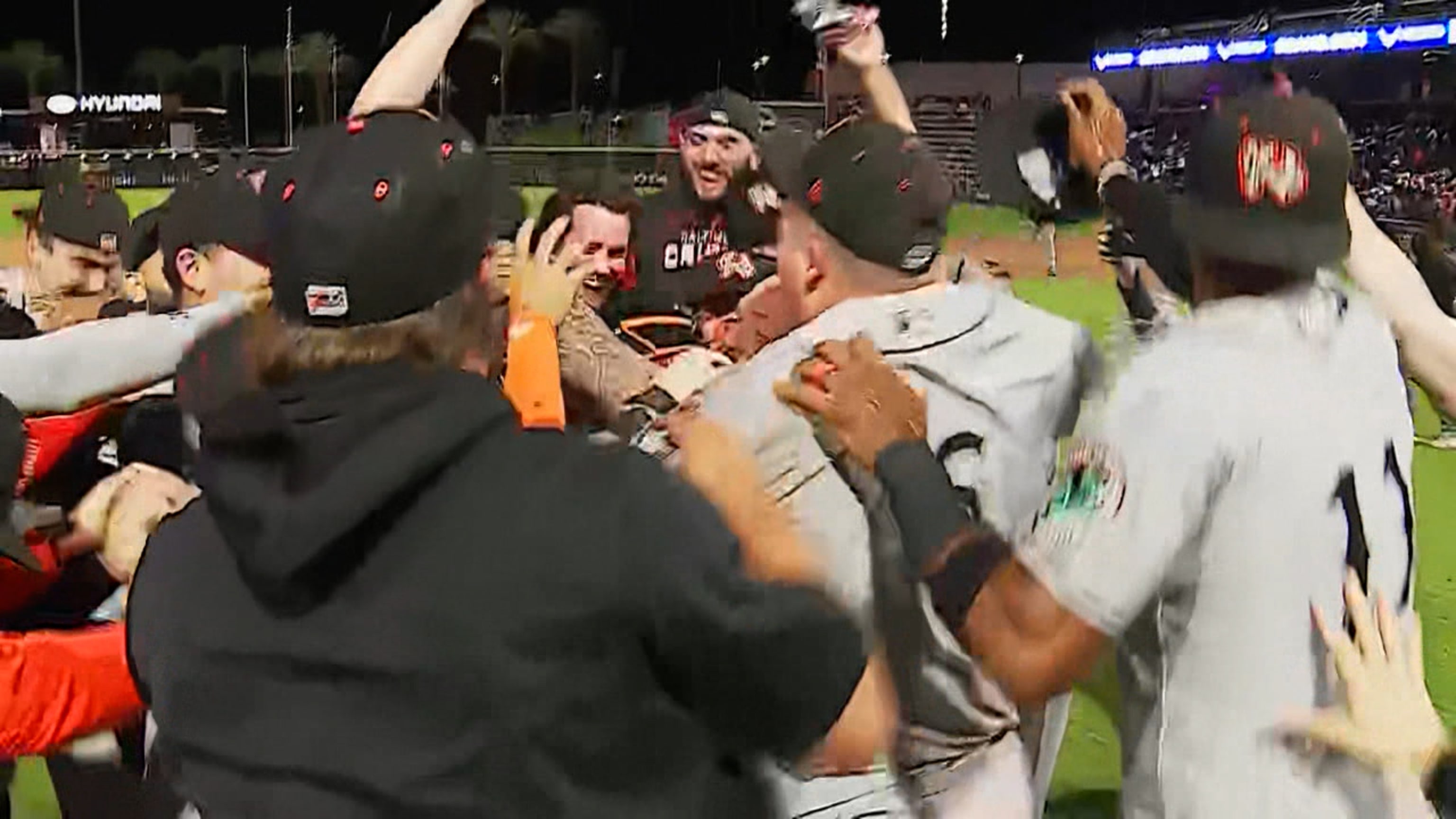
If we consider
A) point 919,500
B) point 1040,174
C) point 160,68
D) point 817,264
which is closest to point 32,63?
point 160,68

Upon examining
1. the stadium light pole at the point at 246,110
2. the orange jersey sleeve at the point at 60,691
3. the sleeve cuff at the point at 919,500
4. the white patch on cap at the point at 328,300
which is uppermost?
the white patch on cap at the point at 328,300

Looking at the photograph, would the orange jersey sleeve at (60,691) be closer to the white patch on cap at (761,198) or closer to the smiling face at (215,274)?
the smiling face at (215,274)

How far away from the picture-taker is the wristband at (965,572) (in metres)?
1.97

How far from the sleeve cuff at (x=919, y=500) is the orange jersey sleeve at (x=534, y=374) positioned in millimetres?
573

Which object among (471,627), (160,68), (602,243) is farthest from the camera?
(160,68)

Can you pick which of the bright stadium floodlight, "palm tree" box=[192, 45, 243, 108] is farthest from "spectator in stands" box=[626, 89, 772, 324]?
"palm tree" box=[192, 45, 243, 108]

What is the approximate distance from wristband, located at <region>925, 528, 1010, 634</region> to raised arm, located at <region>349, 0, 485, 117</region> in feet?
3.59

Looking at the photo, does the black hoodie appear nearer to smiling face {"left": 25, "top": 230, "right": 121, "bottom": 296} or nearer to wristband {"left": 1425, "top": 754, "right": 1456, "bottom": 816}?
wristband {"left": 1425, "top": 754, "right": 1456, "bottom": 816}

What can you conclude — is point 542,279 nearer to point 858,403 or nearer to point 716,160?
point 858,403

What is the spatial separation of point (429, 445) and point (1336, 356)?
4.02ft

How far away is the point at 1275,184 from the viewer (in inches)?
81.7

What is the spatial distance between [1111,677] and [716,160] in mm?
2403

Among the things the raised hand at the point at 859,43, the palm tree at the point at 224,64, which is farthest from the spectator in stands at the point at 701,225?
the palm tree at the point at 224,64

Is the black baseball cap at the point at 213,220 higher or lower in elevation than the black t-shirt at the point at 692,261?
higher
